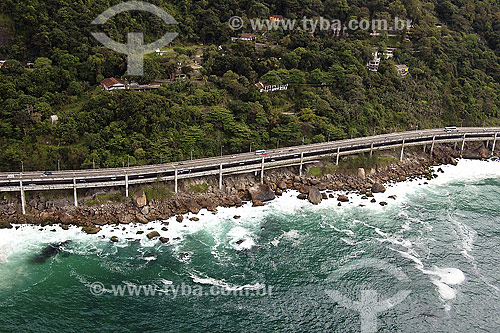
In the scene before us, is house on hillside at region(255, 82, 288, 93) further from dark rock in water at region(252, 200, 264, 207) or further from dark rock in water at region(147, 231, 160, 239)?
dark rock in water at region(147, 231, 160, 239)

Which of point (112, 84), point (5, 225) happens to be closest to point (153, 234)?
point (5, 225)

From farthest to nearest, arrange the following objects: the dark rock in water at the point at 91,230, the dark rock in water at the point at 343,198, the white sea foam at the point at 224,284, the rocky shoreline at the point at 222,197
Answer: the dark rock in water at the point at 343,198, the rocky shoreline at the point at 222,197, the dark rock in water at the point at 91,230, the white sea foam at the point at 224,284

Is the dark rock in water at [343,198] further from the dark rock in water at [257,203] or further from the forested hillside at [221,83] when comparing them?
the forested hillside at [221,83]

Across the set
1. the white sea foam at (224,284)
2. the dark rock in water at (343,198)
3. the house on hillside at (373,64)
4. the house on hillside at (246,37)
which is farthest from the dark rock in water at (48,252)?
the house on hillside at (373,64)

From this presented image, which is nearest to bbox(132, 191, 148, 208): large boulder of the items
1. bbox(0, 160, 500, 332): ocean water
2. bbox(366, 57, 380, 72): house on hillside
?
bbox(0, 160, 500, 332): ocean water

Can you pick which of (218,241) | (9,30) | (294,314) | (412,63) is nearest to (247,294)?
(294,314)

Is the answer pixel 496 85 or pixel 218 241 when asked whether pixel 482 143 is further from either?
pixel 218 241
